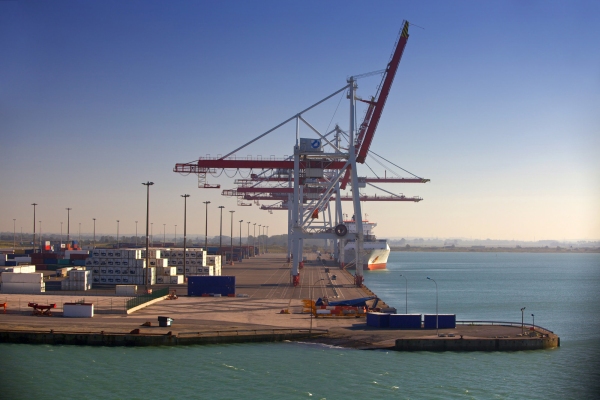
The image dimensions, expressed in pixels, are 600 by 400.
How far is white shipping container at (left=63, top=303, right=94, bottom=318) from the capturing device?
3884 centimetres

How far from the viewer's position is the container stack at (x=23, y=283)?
169 ft

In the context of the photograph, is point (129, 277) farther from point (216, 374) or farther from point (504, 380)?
point (504, 380)

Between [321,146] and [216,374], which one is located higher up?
[321,146]

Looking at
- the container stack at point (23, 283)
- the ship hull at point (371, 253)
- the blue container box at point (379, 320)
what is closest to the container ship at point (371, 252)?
the ship hull at point (371, 253)

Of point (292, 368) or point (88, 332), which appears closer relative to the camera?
point (292, 368)

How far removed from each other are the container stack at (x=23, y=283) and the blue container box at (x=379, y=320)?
29347 mm

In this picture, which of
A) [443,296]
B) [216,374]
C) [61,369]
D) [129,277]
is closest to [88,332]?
[61,369]

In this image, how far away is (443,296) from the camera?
66.4 meters

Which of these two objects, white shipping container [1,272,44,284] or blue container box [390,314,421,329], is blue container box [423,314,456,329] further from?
white shipping container [1,272,44,284]

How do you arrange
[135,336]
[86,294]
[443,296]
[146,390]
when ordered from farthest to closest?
[443,296] < [86,294] < [135,336] < [146,390]

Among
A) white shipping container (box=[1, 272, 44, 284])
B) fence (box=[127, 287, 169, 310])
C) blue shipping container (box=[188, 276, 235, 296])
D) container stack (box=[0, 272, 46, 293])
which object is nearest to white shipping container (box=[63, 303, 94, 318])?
fence (box=[127, 287, 169, 310])

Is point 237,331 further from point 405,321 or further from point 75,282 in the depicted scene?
point 75,282

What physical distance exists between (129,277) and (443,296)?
32.9 metres

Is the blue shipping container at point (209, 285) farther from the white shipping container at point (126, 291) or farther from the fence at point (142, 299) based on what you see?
the white shipping container at point (126, 291)
